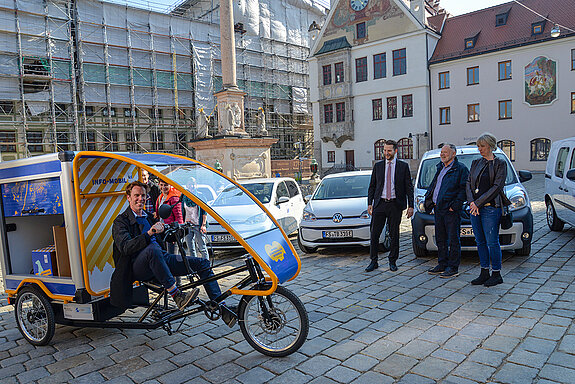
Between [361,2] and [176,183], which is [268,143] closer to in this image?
[176,183]

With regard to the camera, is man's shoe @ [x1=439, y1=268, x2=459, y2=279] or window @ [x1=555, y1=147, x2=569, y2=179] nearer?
man's shoe @ [x1=439, y1=268, x2=459, y2=279]

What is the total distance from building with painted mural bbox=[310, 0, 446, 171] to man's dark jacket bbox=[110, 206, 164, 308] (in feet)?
115

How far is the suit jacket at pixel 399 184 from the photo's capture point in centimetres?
689

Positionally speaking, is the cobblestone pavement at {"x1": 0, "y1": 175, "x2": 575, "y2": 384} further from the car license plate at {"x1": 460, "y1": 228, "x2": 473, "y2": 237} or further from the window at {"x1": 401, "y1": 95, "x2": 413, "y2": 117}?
the window at {"x1": 401, "y1": 95, "x2": 413, "y2": 117}

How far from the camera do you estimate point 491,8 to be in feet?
123

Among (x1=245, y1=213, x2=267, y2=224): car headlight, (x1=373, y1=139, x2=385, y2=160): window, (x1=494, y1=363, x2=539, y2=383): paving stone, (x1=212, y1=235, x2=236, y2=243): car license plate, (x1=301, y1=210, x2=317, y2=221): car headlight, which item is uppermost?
(x1=373, y1=139, x2=385, y2=160): window

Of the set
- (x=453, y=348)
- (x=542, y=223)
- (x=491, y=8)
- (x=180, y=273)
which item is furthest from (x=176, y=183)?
(x=491, y=8)

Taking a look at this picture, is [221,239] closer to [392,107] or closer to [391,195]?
[391,195]

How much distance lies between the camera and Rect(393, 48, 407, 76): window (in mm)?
38094

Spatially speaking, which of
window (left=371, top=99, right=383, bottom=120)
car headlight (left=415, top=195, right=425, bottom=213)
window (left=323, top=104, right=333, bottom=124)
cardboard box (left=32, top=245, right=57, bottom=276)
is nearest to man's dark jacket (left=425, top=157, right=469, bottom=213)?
car headlight (left=415, top=195, right=425, bottom=213)

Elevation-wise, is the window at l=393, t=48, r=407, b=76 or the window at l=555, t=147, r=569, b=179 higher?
the window at l=393, t=48, r=407, b=76

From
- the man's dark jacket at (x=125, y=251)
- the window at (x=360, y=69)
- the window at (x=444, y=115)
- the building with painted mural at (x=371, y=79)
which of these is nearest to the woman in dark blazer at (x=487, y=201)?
the man's dark jacket at (x=125, y=251)

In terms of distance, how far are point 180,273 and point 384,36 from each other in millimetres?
38190

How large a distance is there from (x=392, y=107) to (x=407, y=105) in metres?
1.41
